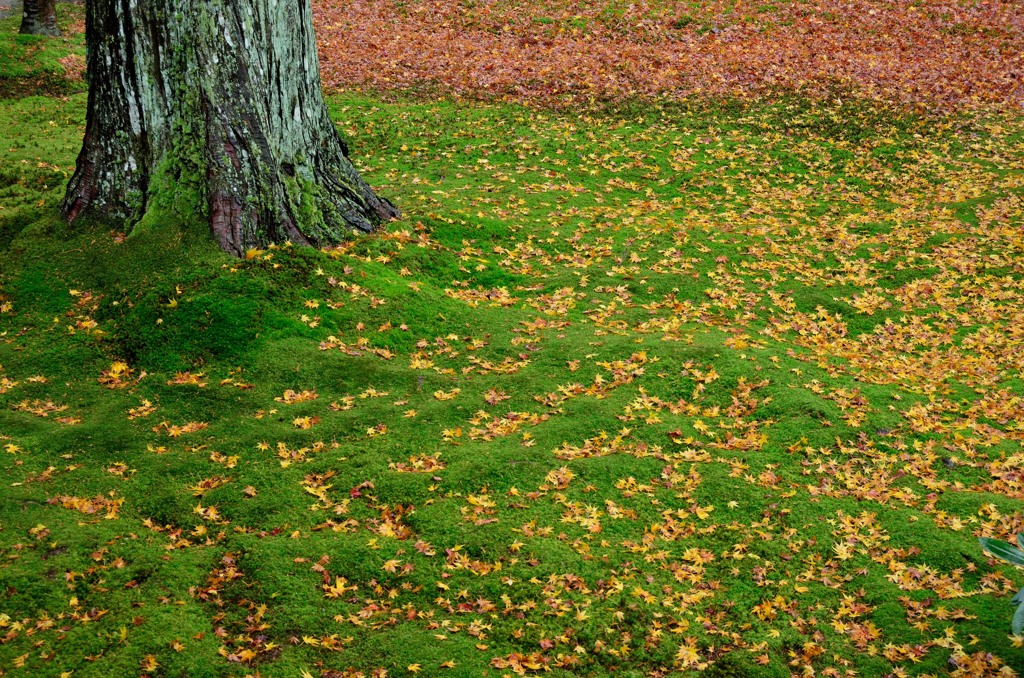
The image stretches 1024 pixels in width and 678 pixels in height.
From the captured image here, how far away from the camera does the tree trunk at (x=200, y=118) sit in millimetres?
8523

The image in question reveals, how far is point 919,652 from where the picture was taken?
16.7ft

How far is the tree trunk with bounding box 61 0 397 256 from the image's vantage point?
8.52 m

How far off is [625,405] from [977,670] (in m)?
3.79

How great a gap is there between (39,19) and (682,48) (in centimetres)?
1781

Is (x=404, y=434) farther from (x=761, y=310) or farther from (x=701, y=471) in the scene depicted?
(x=761, y=310)

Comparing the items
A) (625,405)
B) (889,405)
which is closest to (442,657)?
(625,405)

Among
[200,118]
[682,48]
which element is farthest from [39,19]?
[682,48]

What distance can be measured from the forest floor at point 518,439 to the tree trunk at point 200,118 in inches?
17.5

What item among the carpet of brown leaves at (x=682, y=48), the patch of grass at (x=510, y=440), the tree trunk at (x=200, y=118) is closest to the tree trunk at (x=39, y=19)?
the carpet of brown leaves at (x=682, y=48)

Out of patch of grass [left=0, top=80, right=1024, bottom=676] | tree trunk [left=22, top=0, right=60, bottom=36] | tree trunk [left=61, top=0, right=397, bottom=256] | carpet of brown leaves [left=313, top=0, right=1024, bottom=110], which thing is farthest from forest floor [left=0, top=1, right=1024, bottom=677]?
tree trunk [left=22, top=0, right=60, bottom=36]

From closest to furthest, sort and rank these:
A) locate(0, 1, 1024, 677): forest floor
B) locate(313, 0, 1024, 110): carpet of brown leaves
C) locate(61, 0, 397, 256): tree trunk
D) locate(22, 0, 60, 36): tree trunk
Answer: locate(0, 1, 1024, 677): forest floor
locate(61, 0, 397, 256): tree trunk
locate(313, 0, 1024, 110): carpet of brown leaves
locate(22, 0, 60, 36): tree trunk

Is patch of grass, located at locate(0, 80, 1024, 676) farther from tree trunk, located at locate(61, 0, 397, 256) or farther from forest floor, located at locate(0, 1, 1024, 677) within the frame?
tree trunk, located at locate(61, 0, 397, 256)

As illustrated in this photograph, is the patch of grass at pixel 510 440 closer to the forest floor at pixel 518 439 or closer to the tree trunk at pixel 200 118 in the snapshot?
the forest floor at pixel 518 439

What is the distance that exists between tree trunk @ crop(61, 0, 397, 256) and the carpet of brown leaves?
34.0 feet
